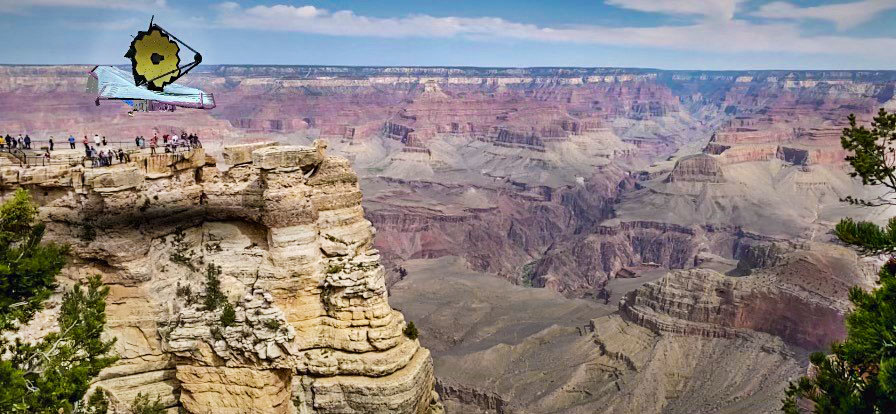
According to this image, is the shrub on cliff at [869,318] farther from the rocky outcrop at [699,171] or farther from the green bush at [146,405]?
the rocky outcrop at [699,171]

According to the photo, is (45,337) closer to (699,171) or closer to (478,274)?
(478,274)

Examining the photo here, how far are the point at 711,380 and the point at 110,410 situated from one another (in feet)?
161

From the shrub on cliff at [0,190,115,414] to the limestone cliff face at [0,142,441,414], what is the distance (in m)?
1.65

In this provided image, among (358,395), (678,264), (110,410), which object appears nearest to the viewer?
(110,410)

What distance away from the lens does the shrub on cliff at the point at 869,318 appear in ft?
50.3

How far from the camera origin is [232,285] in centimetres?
2164

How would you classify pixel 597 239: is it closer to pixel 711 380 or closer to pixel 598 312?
pixel 598 312

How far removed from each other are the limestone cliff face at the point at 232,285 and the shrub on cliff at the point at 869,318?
13.2m

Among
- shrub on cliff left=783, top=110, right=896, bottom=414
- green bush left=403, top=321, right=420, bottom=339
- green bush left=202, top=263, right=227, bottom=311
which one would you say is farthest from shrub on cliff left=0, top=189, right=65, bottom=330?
shrub on cliff left=783, top=110, right=896, bottom=414

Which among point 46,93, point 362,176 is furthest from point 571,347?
point 46,93

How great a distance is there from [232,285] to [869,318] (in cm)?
1936

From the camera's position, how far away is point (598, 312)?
7381cm

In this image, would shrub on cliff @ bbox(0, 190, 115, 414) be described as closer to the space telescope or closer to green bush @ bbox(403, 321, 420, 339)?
the space telescope

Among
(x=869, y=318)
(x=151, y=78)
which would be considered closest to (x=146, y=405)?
(x=151, y=78)
